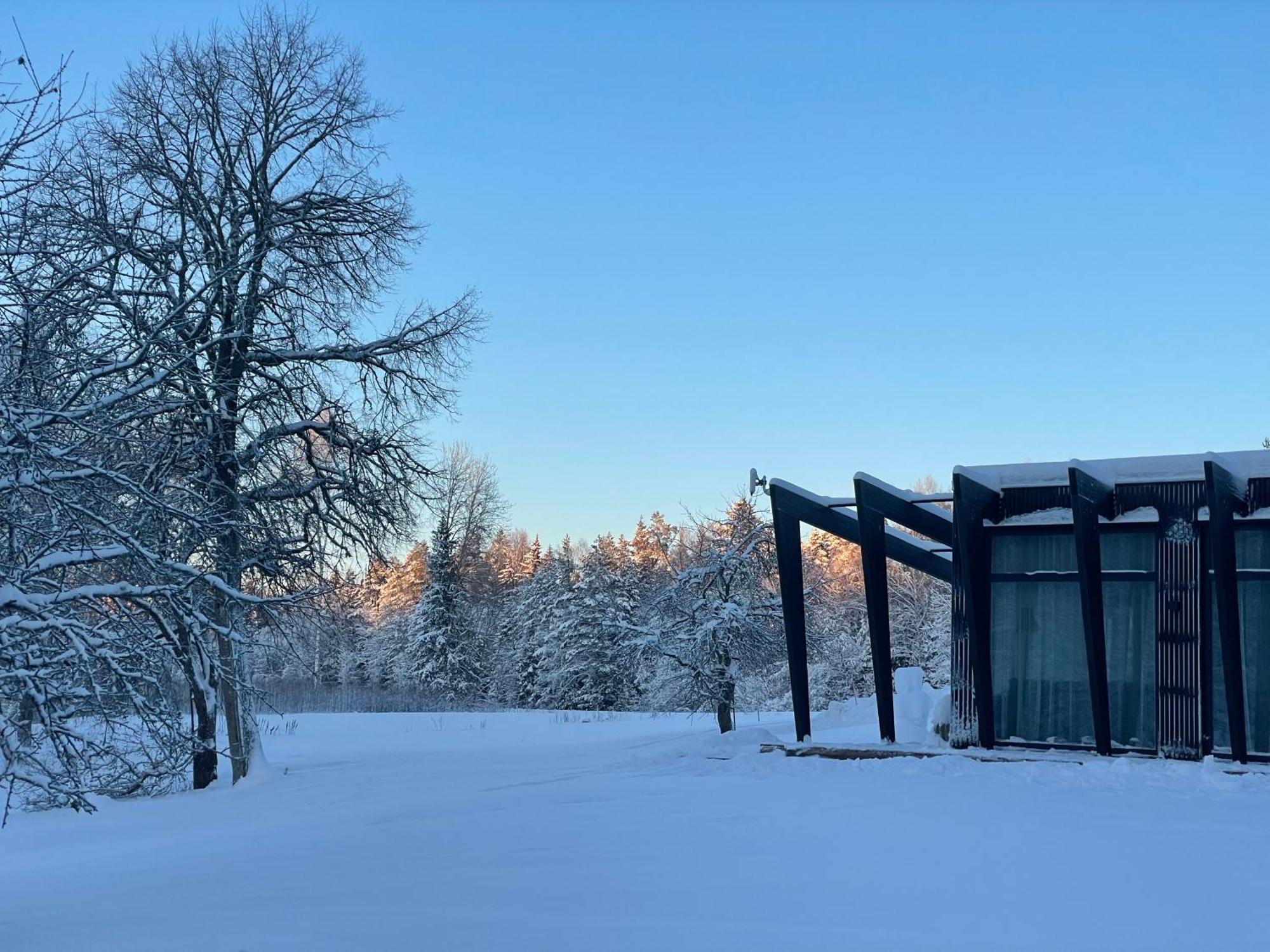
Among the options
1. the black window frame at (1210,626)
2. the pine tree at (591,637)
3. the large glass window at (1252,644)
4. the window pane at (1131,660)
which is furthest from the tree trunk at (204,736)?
the pine tree at (591,637)

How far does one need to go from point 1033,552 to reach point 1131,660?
6.00 feet

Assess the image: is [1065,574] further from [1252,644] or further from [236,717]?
[236,717]

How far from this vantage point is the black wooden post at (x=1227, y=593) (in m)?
12.0

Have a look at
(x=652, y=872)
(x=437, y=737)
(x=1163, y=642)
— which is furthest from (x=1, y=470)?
(x=437, y=737)

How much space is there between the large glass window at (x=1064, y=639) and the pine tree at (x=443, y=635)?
35560mm

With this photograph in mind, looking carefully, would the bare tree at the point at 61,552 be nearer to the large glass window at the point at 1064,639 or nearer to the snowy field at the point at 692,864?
the snowy field at the point at 692,864

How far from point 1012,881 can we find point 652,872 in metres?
2.61

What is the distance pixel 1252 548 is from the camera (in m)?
12.7

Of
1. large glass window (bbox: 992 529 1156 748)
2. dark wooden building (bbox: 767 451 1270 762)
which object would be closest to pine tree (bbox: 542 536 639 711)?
dark wooden building (bbox: 767 451 1270 762)

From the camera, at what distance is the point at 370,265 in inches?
756

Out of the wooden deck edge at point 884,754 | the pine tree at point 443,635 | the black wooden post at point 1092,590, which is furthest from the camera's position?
the pine tree at point 443,635

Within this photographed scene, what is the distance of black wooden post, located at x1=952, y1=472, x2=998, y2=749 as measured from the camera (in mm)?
13578

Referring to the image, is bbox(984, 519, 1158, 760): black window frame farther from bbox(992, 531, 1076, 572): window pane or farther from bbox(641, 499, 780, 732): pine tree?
bbox(641, 499, 780, 732): pine tree

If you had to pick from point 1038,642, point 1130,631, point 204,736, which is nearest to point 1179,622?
point 1130,631
